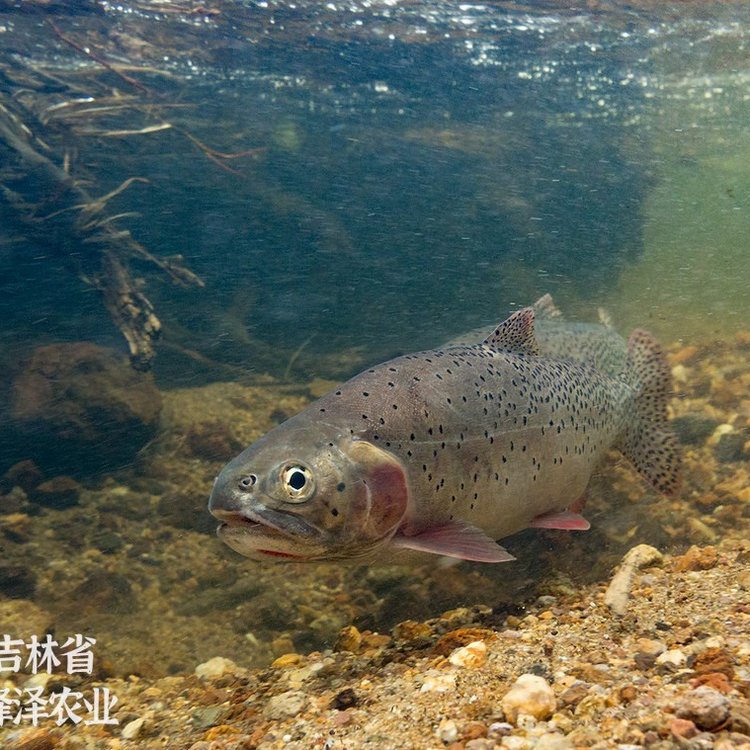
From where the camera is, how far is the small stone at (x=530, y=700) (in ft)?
6.61

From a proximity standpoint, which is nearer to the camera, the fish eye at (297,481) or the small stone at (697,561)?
the fish eye at (297,481)

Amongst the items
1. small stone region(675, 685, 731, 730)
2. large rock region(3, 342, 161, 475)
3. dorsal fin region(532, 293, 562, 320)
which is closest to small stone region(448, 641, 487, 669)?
small stone region(675, 685, 731, 730)

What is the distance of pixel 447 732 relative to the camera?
→ 2037mm

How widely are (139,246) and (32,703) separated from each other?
6.93 meters

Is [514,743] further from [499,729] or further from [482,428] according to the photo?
[482,428]

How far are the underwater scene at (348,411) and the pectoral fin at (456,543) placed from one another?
0.02m

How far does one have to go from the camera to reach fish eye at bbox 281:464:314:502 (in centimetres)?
278

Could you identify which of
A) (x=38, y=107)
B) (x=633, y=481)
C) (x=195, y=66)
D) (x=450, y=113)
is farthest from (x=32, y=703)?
(x=450, y=113)

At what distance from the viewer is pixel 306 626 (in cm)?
453

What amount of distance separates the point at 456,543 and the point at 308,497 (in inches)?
32.8

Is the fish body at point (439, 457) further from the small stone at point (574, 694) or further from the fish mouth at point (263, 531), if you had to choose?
the small stone at point (574, 694)

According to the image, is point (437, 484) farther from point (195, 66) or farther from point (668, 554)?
point (195, 66)

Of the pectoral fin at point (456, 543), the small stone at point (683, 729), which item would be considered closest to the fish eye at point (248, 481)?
the pectoral fin at point (456, 543)

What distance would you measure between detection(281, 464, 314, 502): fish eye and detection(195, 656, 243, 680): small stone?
168 centimetres
